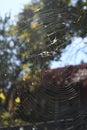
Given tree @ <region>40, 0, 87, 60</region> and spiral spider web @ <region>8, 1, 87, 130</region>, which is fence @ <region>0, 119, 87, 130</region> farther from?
tree @ <region>40, 0, 87, 60</region>

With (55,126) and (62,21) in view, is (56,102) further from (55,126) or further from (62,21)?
(62,21)

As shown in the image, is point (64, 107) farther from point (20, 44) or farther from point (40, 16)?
point (40, 16)

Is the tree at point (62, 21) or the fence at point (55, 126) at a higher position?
the tree at point (62, 21)

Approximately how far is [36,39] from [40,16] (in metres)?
0.17

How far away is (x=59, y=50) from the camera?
9.94 feet

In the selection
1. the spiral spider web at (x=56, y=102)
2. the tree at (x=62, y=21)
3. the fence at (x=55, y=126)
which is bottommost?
the fence at (x=55, y=126)

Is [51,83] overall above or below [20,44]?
below

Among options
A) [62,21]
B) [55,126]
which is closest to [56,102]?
[55,126]

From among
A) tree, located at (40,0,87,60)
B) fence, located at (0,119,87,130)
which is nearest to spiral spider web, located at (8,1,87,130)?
fence, located at (0,119,87,130)

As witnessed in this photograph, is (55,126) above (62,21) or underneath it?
underneath

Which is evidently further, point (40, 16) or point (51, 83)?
point (51, 83)

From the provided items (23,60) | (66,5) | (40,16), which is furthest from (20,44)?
(66,5)

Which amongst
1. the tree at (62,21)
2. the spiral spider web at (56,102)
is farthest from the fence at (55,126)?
the tree at (62,21)

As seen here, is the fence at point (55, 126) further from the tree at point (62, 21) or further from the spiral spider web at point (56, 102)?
the tree at point (62, 21)
